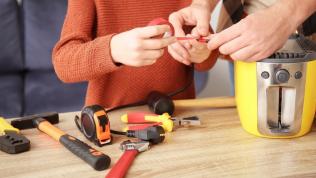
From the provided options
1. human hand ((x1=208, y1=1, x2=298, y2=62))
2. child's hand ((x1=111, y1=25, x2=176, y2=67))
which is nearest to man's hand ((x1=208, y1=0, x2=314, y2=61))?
human hand ((x1=208, y1=1, x2=298, y2=62))

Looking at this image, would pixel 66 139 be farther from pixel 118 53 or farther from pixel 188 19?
pixel 188 19

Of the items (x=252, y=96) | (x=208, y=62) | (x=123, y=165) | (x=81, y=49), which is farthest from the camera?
(x=208, y=62)

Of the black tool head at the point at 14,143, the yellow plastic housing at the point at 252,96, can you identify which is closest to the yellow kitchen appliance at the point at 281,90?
the yellow plastic housing at the point at 252,96

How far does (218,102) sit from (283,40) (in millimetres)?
239

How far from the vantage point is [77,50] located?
965mm

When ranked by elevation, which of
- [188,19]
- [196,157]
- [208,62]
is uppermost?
[188,19]

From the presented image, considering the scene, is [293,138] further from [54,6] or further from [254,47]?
[54,6]

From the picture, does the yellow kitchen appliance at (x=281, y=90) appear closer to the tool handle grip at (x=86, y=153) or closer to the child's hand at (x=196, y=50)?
the child's hand at (x=196, y=50)

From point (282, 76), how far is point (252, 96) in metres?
0.08

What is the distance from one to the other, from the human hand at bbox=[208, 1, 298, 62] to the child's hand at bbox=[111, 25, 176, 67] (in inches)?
4.7

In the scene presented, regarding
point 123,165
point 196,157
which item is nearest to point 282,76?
point 196,157

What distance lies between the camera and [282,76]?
754 millimetres

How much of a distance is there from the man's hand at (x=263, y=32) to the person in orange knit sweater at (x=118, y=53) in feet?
0.40

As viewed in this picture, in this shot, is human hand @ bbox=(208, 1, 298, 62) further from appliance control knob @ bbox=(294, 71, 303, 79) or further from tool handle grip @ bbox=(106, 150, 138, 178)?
tool handle grip @ bbox=(106, 150, 138, 178)
